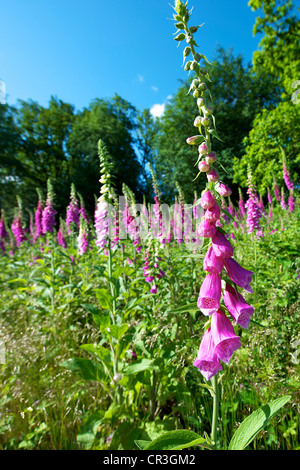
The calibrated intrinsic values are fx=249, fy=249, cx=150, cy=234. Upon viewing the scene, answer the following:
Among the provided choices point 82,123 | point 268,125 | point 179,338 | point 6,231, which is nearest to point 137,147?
point 82,123

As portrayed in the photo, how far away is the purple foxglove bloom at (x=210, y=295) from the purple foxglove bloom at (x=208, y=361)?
0.42 ft

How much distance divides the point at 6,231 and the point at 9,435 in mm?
8184

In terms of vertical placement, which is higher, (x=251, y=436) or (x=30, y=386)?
(x=251, y=436)

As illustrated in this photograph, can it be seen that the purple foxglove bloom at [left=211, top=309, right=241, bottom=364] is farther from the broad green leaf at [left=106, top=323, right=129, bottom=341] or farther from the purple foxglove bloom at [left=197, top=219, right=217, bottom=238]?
the broad green leaf at [left=106, top=323, right=129, bottom=341]

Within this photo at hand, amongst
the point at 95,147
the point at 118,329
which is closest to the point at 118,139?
the point at 95,147

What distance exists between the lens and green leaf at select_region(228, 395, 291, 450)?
0.94 metres

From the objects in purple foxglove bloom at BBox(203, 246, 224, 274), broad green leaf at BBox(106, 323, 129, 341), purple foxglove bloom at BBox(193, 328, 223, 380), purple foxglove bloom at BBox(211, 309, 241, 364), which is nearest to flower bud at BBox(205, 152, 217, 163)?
purple foxglove bloom at BBox(203, 246, 224, 274)

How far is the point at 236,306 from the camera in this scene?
3.33 ft

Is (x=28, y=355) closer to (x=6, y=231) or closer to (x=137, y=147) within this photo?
(x=6, y=231)

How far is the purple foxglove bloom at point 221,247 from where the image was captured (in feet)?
3.24

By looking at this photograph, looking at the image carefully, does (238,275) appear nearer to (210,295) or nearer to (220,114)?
(210,295)

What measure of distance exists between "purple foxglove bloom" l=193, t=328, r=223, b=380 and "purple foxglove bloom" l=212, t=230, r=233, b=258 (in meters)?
0.35

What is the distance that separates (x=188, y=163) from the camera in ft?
90.6

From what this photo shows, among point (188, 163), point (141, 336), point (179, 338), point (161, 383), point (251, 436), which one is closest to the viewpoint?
point (251, 436)
